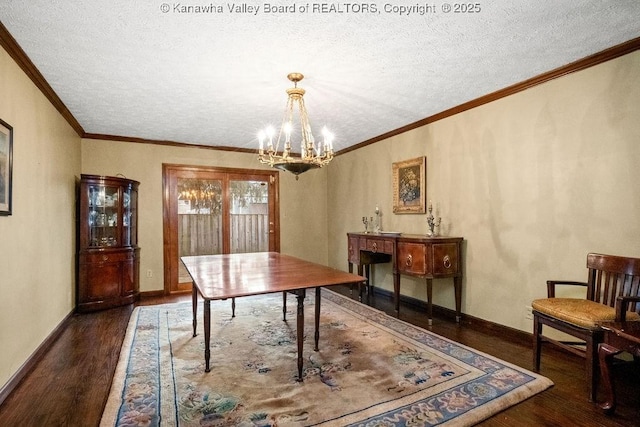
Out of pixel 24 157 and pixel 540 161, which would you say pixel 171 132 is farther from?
pixel 540 161

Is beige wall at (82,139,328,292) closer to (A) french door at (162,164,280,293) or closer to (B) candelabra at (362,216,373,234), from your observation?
(A) french door at (162,164,280,293)

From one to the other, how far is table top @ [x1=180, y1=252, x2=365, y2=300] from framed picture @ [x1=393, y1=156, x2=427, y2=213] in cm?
184

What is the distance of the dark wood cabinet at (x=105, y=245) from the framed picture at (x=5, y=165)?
1.97m

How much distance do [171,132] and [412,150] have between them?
3263 millimetres

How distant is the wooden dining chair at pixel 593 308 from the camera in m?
1.98

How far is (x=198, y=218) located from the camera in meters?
5.30

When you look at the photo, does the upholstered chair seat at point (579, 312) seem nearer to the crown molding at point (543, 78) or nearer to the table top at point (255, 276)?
the table top at point (255, 276)

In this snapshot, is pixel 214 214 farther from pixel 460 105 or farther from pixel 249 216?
pixel 460 105

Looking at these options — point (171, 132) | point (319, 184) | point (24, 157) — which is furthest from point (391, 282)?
point (24, 157)

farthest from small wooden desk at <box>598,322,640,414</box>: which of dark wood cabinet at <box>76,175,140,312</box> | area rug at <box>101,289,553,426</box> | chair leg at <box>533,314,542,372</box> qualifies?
dark wood cabinet at <box>76,175,140,312</box>

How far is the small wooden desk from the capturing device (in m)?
1.75

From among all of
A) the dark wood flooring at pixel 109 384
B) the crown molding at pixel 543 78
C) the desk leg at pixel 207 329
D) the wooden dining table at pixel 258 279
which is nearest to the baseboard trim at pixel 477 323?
the dark wood flooring at pixel 109 384

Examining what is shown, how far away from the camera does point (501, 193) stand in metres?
3.19

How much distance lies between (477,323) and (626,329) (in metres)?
1.68
